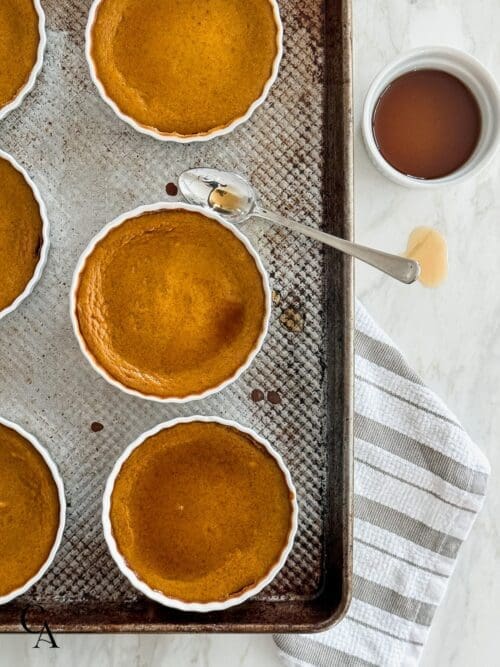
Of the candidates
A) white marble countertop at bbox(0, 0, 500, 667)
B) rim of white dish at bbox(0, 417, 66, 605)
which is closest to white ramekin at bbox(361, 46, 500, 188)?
white marble countertop at bbox(0, 0, 500, 667)

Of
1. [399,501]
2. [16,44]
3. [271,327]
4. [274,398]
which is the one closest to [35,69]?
[16,44]

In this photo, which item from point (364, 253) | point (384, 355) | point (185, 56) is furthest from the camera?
point (384, 355)

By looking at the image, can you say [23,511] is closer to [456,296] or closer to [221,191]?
[221,191]

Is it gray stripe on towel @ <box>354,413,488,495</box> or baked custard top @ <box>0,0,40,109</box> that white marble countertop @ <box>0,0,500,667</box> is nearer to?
gray stripe on towel @ <box>354,413,488,495</box>

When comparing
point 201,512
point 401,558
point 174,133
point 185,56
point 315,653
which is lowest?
point 315,653

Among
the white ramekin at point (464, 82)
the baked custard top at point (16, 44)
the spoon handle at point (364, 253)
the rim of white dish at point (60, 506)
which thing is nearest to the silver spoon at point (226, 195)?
the spoon handle at point (364, 253)

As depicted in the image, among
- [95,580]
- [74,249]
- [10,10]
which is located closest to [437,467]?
[95,580]
